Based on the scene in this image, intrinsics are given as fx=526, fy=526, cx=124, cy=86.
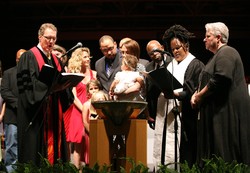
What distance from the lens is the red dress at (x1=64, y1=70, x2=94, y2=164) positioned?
6.50 m

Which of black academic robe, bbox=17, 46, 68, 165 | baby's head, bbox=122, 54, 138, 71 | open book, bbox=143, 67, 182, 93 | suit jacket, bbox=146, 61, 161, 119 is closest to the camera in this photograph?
open book, bbox=143, 67, 182, 93

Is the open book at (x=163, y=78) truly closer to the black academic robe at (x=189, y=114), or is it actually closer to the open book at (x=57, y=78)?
the black academic robe at (x=189, y=114)

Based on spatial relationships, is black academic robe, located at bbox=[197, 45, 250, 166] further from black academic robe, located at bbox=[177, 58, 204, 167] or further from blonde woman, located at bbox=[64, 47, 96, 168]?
blonde woman, located at bbox=[64, 47, 96, 168]

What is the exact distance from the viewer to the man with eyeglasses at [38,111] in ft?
17.7

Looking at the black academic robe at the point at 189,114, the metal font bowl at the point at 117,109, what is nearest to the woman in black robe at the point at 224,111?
the black academic robe at the point at 189,114

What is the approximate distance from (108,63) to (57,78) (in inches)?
64.6

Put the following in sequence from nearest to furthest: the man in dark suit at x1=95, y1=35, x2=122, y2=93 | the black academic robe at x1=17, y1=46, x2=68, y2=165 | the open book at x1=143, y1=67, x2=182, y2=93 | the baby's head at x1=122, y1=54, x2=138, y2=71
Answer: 1. the open book at x1=143, y1=67, x2=182, y2=93
2. the black academic robe at x1=17, y1=46, x2=68, y2=165
3. the baby's head at x1=122, y1=54, x2=138, y2=71
4. the man in dark suit at x1=95, y1=35, x2=122, y2=93

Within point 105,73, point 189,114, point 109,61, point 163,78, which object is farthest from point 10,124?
point 163,78

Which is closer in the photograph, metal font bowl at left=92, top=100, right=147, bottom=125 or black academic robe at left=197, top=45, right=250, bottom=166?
metal font bowl at left=92, top=100, right=147, bottom=125

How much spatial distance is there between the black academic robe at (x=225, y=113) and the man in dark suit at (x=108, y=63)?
1.64m

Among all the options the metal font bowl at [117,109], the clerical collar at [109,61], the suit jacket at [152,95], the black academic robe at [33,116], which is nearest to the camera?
the metal font bowl at [117,109]

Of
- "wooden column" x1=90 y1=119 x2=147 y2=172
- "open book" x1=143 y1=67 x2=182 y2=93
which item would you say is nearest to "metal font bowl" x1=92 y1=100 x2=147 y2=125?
"wooden column" x1=90 y1=119 x2=147 y2=172

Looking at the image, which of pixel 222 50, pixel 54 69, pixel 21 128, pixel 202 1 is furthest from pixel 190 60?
pixel 202 1

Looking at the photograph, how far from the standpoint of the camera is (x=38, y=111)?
5.31 m
